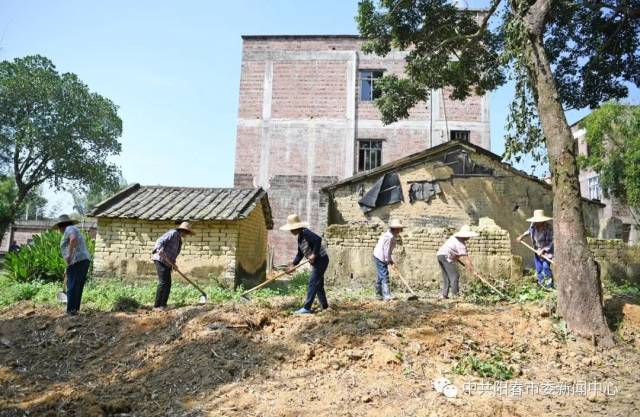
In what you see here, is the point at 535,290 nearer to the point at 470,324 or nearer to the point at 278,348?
the point at 470,324

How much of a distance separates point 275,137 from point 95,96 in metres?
12.1

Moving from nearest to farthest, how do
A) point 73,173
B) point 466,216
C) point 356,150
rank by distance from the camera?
point 466,216 → point 356,150 → point 73,173

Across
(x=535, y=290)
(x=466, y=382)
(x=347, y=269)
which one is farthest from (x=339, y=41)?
(x=466, y=382)

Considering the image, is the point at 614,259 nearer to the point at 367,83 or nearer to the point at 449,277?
the point at 449,277

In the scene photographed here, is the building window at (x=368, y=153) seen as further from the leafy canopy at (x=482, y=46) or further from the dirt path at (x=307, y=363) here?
the dirt path at (x=307, y=363)

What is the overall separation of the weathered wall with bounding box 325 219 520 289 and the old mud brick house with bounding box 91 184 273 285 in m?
2.30

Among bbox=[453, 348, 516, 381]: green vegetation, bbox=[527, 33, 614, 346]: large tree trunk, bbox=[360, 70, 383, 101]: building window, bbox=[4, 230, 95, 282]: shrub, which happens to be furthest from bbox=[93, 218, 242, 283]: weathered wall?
bbox=[360, 70, 383, 101]: building window

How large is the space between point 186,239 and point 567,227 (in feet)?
26.7

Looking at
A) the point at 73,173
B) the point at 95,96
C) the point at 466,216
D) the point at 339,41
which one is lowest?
the point at 466,216

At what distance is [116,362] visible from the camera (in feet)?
18.2

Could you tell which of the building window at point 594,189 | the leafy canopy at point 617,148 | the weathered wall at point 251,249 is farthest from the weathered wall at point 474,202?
the building window at point 594,189

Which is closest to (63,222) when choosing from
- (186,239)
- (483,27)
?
(186,239)

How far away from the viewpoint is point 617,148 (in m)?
18.6

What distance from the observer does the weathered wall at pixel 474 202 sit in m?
12.9
